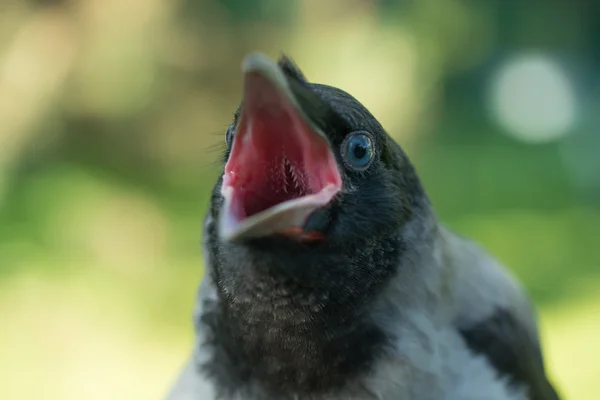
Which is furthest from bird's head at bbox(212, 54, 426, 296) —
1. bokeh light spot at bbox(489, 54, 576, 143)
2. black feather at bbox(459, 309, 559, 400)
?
bokeh light spot at bbox(489, 54, 576, 143)

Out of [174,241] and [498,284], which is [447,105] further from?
[498,284]

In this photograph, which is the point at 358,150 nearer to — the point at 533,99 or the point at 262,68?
the point at 262,68

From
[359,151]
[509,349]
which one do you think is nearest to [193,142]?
[509,349]

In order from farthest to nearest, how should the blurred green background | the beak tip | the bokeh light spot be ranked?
the bokeh light spot
the blurred green background
the beak tip

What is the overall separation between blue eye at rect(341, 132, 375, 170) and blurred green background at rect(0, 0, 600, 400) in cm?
197

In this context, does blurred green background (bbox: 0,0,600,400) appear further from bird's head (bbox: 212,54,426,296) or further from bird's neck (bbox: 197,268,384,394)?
bird's head (bbox: 212,54,426,296)

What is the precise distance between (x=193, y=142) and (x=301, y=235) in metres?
3.91

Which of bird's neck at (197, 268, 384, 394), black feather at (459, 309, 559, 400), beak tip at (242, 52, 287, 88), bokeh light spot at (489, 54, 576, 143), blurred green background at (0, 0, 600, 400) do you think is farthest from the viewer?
bokeh light spot at (489, 54, 576, 143)

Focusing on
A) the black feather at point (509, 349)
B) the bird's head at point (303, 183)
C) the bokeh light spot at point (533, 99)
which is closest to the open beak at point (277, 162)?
the bird's head at point (303, 183)

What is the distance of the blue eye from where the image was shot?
947 millimetres

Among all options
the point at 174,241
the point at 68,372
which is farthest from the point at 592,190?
the point at 68,372

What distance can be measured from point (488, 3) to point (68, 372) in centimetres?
397

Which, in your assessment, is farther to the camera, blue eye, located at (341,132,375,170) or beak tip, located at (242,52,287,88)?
blue eye, located at (341,132,375,170)

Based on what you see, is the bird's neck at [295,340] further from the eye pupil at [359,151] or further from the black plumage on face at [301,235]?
the eye pupil at [359,151]
